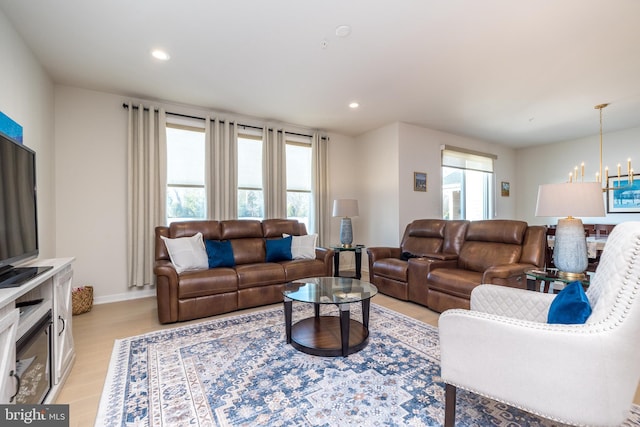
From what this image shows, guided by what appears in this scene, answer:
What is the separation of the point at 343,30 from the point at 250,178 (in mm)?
2636

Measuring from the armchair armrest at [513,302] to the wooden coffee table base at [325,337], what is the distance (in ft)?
2.90

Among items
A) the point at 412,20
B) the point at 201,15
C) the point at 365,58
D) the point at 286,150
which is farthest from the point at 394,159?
the point at 201,15

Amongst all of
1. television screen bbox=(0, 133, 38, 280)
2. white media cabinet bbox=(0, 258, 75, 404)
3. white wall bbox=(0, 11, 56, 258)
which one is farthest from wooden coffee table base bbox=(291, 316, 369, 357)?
white wall bbox=(0, 11, 56, 258)

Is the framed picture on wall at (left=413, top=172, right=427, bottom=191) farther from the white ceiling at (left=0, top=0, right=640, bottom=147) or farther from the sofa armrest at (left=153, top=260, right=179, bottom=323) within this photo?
the sofa armrest at (left=153, top=260, right=179, bottom=323)

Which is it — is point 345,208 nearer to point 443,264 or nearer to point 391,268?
point 391,268

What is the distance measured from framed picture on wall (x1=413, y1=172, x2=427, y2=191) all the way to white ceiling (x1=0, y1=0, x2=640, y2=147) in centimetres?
109

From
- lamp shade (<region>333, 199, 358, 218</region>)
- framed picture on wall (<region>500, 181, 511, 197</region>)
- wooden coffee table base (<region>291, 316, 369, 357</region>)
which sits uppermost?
framed picture on wall (<region>500, 181, 511, 197</region>)

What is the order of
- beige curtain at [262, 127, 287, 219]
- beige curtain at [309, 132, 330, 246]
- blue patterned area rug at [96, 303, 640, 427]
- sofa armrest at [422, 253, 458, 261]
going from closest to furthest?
blue patterned area rug at [96, 303, 640, 427], sofa armrest at [422, 253, 458, 261], beige curtain at [262, 127, 287, 219], beige curtain at [309, 132, 330, 246]

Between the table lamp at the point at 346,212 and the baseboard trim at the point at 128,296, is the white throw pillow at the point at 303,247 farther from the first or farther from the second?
the baseboard trim at the point at 128,296

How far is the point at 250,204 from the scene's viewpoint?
4426 millimetres

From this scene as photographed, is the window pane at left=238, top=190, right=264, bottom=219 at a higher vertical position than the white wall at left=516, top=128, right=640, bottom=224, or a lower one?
lower

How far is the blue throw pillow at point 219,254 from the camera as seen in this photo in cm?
329

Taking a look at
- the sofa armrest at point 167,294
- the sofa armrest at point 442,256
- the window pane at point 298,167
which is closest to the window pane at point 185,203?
the sofa armrest at point 167,294

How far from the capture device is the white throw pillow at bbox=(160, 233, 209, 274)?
3053 mm
